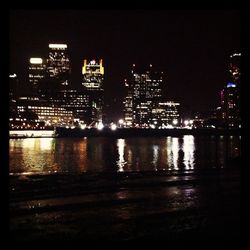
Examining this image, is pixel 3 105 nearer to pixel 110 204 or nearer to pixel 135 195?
pixel 110 204

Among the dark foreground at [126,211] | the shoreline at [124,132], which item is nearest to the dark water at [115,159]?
the dark foreground at [126,211]

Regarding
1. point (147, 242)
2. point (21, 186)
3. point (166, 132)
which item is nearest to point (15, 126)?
point (166, 132)

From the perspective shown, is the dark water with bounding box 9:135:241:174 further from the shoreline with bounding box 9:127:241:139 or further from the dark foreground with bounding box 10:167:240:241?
the shoreline with bounding box 9:127:241:139

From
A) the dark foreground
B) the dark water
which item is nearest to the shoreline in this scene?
the dark water

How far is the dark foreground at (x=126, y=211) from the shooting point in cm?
991

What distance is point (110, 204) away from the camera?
48.4ft

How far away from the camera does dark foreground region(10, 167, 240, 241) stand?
9906 mm

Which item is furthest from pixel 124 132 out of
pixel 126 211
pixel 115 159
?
pixel 126 211

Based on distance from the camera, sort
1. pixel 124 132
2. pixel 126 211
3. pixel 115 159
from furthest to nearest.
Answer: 1. pixel 124 132
2. pixel 115 159
3. pixel 126 211

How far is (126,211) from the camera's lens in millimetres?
13219

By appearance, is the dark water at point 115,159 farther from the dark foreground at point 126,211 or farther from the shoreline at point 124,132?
the shoreline at point 124,132

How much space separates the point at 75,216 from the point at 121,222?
1.75m

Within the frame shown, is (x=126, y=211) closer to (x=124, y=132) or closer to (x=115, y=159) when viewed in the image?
(x=115, y=159)

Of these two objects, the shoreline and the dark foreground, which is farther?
A: the shoreline
